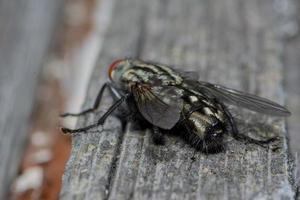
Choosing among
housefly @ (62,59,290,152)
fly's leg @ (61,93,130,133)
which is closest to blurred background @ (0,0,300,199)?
housefly @ (62,59,290,152)

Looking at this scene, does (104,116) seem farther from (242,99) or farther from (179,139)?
(242,99)

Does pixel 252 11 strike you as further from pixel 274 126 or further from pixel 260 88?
pixel 274 126

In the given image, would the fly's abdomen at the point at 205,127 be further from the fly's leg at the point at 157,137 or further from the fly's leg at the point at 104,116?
the fly's leg at the point at 104,116

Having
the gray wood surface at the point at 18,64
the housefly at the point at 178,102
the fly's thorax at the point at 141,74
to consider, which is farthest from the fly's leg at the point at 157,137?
the gray wood surface at the point at 18,64

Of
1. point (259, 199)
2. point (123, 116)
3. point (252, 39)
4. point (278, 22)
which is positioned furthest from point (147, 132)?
point (278, 22)

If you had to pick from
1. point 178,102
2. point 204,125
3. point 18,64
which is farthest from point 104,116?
point 18,64

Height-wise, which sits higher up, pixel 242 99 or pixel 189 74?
pixel 189 74
